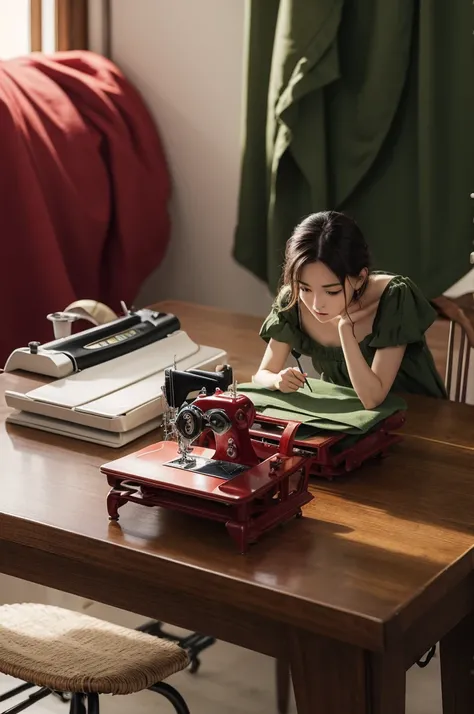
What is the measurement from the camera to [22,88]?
2814mm

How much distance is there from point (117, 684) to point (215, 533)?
1.09 ft

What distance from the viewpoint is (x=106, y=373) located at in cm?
205

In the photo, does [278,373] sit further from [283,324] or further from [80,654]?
[80,654]

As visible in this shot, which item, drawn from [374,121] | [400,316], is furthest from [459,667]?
[374,121]

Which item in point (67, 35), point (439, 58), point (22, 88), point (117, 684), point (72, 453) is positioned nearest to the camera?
point (117, 684)

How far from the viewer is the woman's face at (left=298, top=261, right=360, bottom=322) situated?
180 cm

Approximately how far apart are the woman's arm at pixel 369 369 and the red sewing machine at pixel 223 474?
8.4 inches

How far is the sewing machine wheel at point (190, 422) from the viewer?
60.6 inches

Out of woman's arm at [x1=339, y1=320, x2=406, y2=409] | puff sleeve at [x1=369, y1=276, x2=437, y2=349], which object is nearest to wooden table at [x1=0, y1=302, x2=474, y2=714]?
woman's arm at [x1=339, y1=320, x2=406, y2=409]

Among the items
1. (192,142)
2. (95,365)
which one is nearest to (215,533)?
(95,365)

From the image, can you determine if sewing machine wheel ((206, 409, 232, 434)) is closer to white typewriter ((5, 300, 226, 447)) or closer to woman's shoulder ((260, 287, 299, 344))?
white typewriter ((5, 300, 226, 447))

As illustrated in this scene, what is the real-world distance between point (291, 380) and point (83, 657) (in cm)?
56

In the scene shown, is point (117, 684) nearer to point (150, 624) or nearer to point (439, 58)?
point (150, 624)

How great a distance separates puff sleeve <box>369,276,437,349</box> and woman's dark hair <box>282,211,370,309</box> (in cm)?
11
